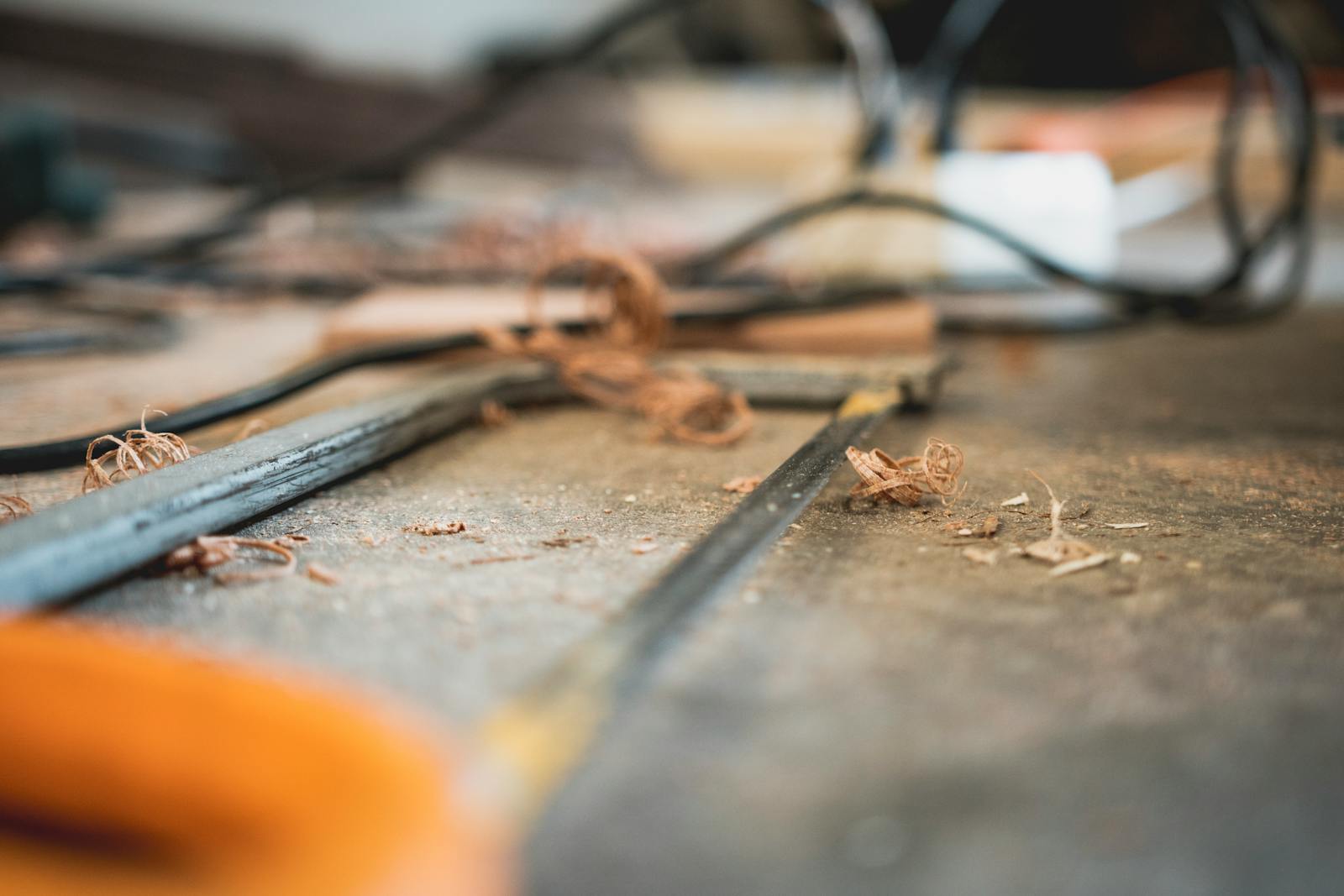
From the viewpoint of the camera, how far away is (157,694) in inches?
18.9

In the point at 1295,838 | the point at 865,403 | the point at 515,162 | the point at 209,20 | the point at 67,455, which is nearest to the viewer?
the point at 1295,838

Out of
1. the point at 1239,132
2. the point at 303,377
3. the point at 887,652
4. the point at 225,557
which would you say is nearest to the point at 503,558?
the point at 225,557

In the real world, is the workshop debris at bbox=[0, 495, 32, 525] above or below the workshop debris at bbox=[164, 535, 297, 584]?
above

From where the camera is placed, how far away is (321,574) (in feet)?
2.56

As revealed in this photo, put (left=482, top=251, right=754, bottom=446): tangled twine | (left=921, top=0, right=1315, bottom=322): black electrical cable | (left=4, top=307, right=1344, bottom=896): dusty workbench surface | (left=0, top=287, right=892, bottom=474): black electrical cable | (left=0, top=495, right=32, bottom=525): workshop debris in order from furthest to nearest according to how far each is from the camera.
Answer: (left=921, top=0, right=1315, bottom=322): black electrical cable, (left=482, top=251, right=754, bottom=446): tangled twine, (left=0, top=287, right=892, bottom=474): black electrical cable, (left=0, top=495, right=32, bottom=525): workshop debris, (left=4, top=307, right=1344, bottom=896): dusty workbench surface

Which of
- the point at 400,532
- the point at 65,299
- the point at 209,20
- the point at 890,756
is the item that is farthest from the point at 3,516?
the point at 209,20

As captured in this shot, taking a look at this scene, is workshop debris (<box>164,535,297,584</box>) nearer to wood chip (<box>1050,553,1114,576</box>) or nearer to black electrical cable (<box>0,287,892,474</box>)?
black electrical cable (<box>0,287,892,474</box>)

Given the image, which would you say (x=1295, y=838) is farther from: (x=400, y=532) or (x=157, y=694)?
(x=400, y=532)

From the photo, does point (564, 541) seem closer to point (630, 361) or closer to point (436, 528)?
point (436, 528)

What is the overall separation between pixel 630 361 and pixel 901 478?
582mm

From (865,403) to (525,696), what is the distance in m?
0.83

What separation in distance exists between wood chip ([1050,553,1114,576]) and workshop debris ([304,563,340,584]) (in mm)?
599

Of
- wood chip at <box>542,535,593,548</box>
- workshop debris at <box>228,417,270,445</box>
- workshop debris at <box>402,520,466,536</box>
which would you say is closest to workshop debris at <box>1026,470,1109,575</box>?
wood chip at <box>542,535,593,548</box>

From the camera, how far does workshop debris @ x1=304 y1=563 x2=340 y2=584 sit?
776mm
